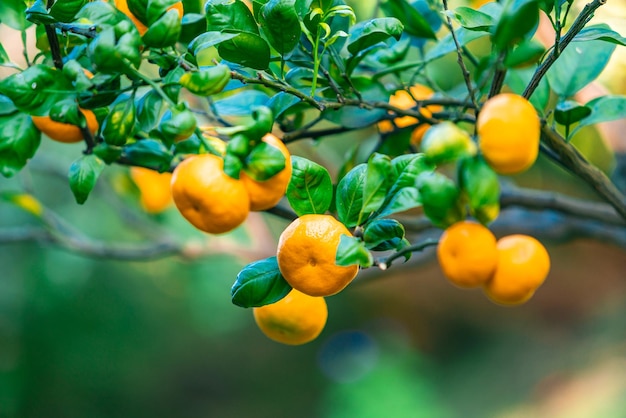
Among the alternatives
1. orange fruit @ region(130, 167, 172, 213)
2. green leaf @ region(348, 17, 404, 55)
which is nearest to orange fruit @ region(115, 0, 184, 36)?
green leaf @ region(348, 17, 404, 55)

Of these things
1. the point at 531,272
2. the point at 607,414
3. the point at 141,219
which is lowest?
the point at 607,414

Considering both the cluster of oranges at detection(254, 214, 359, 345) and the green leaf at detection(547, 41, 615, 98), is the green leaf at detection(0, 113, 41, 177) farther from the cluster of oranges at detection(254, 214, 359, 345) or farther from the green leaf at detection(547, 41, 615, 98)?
the green leaf at detection(547, 41, 615, 98)

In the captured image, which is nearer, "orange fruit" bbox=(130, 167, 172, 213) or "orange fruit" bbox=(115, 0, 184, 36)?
"orange fruit" bbox=(115, 0, 184, 36)

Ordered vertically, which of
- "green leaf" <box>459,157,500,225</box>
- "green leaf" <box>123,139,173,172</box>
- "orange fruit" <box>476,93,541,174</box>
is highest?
"orange fruit" <box>476,93,541,174</box>

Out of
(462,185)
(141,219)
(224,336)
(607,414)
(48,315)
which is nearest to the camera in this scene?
(462,185)

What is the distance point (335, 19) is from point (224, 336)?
5.71 feet

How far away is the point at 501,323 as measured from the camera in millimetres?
2205

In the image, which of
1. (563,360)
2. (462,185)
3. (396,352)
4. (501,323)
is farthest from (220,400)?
(462,185)

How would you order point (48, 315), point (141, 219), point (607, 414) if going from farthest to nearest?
point (48, 315), point (607, 414), point (141, 219)

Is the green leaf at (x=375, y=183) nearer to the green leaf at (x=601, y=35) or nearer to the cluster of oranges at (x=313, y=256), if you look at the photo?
the cluster of oranges at (x=313, y=256)

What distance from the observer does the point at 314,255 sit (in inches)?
14.9

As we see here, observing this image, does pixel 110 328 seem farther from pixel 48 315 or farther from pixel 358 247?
pixel 358 247

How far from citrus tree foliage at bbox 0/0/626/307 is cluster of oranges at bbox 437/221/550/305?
0.01 m

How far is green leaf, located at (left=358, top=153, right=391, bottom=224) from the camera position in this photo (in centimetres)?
38
